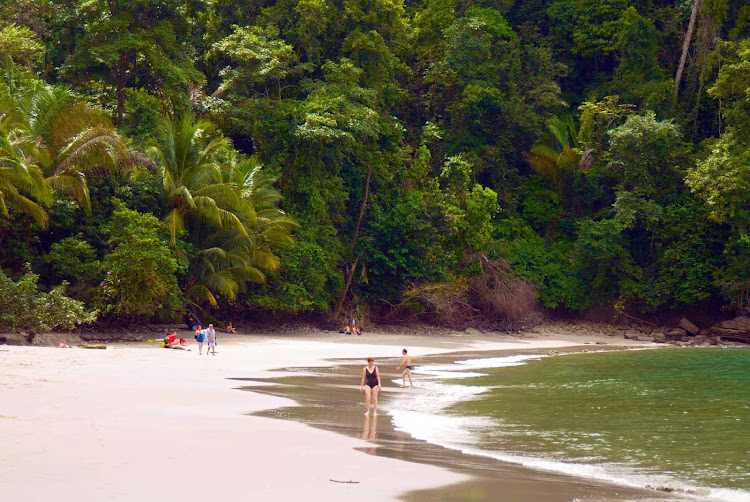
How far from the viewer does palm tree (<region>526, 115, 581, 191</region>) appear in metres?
38.5

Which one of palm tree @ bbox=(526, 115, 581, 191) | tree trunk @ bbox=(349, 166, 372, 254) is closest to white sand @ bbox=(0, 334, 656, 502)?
tree trunk @ bbox=(349, 166, 372, 254)

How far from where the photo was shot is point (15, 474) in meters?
6.53

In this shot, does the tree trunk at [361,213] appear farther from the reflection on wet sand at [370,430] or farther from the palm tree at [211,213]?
the reflection on wet sand at [370,430]

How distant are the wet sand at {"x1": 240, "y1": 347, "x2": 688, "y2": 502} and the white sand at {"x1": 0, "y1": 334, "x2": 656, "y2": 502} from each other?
12.3 inches

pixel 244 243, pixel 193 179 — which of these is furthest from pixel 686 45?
pixel 193 179

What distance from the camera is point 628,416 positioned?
13.1 m

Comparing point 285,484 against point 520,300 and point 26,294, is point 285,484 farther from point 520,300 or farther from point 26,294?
point 520,300

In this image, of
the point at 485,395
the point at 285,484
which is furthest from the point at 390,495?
the point at 485,395

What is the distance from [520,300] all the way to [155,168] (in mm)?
16598

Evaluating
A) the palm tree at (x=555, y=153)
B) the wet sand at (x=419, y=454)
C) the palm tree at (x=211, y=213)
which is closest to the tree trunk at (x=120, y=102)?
the palm tree at (x=211, y=213)

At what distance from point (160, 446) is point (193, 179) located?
17.9 m

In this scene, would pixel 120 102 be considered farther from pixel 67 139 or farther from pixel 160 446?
pixel 160 446

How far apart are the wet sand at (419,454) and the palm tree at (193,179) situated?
9.59 metres

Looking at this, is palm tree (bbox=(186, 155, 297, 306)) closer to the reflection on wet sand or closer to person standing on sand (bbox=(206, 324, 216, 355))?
person standing on sand (bbox=(206, 324, 216, 355))
